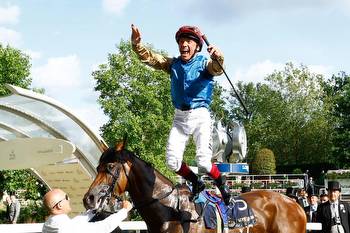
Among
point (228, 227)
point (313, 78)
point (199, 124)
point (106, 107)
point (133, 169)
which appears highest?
point (313, 78)

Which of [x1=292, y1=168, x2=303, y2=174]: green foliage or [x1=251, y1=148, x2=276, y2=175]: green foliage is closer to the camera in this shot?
[x1=292, y1=168, x2=303, y2=174]: green foliage

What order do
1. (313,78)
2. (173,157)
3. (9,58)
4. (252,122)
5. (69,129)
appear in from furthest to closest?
(252,122) < (313,78) < (9,58) < (69,129) < (173,157)

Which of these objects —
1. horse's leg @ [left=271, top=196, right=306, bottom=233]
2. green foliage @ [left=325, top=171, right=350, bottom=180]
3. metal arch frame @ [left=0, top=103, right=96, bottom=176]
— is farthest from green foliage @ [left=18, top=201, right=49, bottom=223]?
green foliage @ [left=325, top=171, right=350, bottom=180]

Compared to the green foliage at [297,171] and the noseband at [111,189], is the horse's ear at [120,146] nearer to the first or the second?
the noseband at [111,189]

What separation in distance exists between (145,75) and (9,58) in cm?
921

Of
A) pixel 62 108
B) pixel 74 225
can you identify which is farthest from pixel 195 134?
pixel 62 108

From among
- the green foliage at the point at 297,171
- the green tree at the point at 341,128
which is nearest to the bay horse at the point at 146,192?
→ the green foliage at the point at 297,171

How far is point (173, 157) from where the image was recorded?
6.71 metres

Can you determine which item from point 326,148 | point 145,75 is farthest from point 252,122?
point 145,75

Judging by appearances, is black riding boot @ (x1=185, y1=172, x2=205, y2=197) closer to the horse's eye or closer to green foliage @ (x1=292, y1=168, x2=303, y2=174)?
the horse's eye

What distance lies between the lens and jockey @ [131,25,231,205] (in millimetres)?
6863

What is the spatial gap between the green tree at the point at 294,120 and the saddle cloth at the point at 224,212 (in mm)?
50920

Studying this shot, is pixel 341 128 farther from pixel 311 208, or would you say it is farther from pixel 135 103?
pixel 311 208

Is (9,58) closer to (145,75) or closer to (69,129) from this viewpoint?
(145,75)
